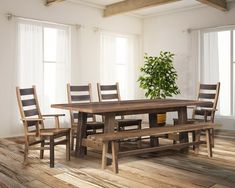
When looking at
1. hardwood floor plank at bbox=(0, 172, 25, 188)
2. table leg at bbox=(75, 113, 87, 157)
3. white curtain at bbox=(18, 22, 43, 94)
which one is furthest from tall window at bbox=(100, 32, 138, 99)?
hardwood floor plank at bbox=(0, 172, 25, 188)

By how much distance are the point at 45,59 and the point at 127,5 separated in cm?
207

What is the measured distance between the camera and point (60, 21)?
19.7ft

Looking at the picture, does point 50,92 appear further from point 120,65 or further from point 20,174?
point 20,174

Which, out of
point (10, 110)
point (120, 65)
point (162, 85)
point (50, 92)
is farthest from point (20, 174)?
point (120, 65)

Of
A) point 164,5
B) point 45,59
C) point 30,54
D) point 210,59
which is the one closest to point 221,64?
point 210,59

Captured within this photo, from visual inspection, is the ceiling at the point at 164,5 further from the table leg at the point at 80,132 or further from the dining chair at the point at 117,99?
the table leg at the point at 80,132

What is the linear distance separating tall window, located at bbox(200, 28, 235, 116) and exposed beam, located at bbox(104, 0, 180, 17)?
166 centimetres

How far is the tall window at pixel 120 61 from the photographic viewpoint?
6.95m

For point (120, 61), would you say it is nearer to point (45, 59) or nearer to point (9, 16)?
point (45, 59)

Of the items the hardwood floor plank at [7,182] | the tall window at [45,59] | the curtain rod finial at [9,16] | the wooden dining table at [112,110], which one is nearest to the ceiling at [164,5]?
the tall window at [45,59]

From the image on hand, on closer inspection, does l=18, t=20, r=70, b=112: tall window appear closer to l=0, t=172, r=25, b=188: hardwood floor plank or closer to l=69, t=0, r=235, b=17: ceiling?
l=69, t=0, r=235, b=17: ceiling

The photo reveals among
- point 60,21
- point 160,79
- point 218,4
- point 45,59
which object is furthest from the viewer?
point 160,79

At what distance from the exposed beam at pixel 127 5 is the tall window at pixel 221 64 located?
5.46 ft

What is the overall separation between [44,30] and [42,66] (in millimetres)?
738
